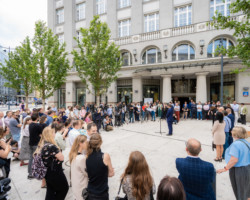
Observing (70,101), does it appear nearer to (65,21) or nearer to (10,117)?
(65,21)

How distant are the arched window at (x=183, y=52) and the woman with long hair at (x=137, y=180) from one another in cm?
1669

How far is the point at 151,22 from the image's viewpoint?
1745 cm

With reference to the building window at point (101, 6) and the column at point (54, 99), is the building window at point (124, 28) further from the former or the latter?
the column at point (54, 99)

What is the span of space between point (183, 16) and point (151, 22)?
12.2ft

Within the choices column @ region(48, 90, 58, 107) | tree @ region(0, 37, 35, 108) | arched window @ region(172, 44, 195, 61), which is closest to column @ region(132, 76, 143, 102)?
→ arched window @ region(172, 44, 195, 61)

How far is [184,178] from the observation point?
82.6 inches

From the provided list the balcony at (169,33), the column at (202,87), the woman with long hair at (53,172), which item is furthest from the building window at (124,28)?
the woman with long hair at (53,172)

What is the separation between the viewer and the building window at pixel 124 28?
18.8m

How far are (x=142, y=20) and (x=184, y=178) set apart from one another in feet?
63.1

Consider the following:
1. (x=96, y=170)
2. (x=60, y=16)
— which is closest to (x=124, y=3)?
(x=60, y=16)

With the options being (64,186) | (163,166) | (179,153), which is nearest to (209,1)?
(179,153)

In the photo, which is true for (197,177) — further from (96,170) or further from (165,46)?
(165,46)

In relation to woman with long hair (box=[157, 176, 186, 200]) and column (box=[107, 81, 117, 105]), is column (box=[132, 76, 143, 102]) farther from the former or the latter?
woman with long hair (box=[157, 176, 186, 200])

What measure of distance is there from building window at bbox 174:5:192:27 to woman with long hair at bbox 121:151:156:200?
1824 cm
